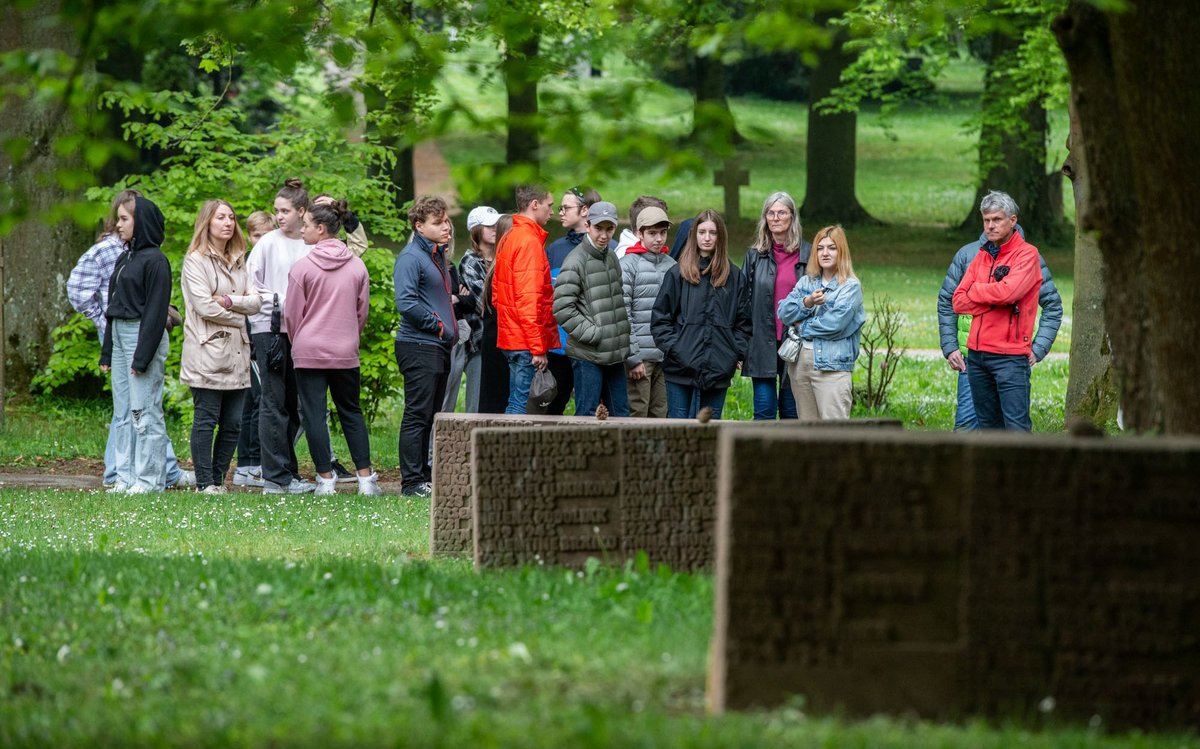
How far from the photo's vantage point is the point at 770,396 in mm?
12336

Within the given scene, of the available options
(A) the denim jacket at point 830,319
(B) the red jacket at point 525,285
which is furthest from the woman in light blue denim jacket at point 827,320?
(B) the red jacket at point 525,285

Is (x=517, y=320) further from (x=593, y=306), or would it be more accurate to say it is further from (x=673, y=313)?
(x=673, y=313)

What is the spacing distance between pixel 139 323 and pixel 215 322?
617mm

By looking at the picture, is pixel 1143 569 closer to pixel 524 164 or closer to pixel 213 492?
pixel 524 164

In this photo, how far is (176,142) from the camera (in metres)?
15.3

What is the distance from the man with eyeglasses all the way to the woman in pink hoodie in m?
1.63

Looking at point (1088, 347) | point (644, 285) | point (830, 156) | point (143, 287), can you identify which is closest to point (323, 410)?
point (143, 287)

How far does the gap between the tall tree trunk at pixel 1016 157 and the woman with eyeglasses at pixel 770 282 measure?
57.1 ft

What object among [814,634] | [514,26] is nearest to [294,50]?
[514,26]

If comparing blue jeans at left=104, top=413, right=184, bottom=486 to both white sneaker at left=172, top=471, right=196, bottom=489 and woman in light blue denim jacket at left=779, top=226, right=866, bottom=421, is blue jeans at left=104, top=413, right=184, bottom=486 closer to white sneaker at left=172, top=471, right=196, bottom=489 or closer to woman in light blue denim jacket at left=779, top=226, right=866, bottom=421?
white sneaker at left=172, top=471, right=196, bottom=489

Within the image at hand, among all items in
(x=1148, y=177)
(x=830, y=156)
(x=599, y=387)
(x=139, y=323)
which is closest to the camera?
(x=1148, y=177)

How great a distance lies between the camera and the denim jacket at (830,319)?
11617 millimetres

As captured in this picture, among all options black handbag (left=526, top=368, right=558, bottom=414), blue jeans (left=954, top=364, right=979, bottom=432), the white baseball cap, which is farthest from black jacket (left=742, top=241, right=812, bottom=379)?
the white baseball cap

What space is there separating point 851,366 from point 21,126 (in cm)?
1036
